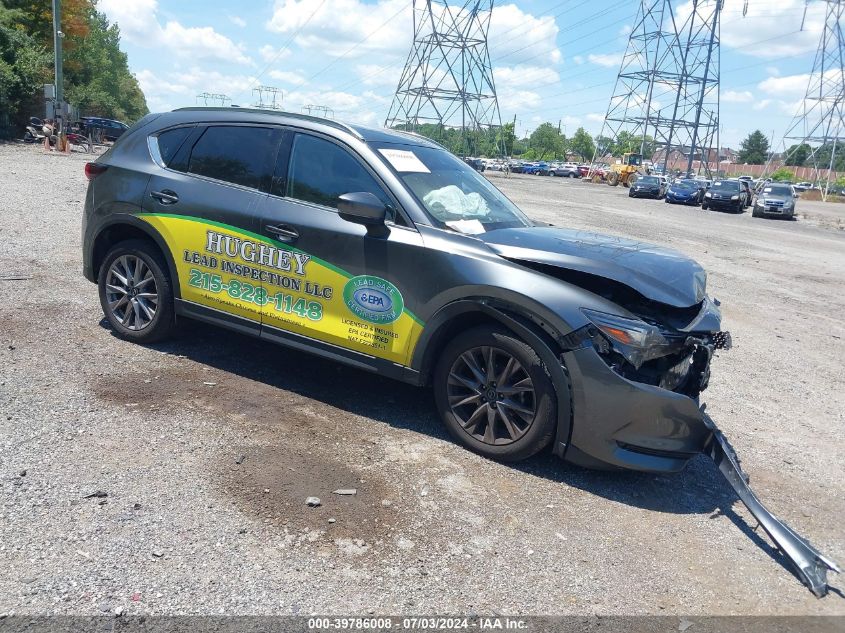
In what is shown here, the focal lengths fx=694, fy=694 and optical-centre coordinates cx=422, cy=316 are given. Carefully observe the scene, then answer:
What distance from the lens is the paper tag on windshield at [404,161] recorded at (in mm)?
4695

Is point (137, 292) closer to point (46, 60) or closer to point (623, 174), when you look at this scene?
point (46, 60)

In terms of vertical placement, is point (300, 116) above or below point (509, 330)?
above

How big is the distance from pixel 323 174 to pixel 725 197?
34.2 metres

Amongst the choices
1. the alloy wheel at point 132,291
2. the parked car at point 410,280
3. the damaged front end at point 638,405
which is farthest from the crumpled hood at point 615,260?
the alloy wheel at point 132,291

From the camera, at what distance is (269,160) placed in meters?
4.97

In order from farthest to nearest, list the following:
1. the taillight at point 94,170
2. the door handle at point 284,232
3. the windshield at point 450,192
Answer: the taillight at point 94,170
the door handle at point 284,232
the windshield at point 450,192

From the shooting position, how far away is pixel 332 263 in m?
4.53

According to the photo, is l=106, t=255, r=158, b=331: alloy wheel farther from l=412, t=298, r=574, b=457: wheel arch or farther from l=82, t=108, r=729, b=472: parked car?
l=412, t=298, r=574, b=457: wheel arch

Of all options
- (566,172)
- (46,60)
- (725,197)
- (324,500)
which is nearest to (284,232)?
(324,500)

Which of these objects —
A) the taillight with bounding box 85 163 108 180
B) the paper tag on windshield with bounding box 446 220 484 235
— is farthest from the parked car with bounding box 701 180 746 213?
the taillight with bounding box 85 163 108 180

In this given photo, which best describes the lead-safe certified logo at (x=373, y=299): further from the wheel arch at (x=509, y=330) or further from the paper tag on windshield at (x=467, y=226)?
the paper tag on windshield at (x=467, y=226)

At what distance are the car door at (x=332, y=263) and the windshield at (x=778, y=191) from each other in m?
32.8

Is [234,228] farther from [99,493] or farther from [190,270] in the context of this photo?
[99,493]

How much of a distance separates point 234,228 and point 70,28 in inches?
2409
